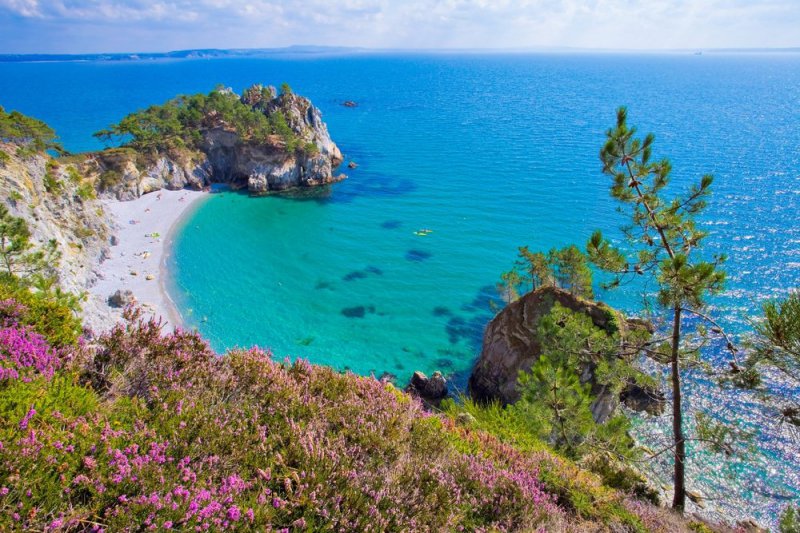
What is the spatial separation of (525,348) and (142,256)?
40653 millimetres

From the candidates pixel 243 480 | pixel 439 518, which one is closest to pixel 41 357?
pixel 243 480

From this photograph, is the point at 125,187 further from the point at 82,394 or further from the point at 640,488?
the point at 640,488

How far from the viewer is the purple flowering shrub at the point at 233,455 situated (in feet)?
16.2

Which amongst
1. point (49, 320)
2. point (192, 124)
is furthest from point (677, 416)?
point (192, 124)

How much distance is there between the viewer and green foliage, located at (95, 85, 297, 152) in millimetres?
62906

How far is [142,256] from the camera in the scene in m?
44.8

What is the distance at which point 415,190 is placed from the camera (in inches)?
2670

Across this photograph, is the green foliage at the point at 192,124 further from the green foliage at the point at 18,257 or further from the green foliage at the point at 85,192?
the green foliage at the point at 18,257

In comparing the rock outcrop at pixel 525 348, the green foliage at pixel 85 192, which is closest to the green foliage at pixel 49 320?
the rock outcrop at pixel 525 348

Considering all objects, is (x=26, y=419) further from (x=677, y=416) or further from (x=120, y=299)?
(x=120, y=299)

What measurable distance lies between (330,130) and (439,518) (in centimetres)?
10790

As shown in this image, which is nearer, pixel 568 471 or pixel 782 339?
pixel 782 339

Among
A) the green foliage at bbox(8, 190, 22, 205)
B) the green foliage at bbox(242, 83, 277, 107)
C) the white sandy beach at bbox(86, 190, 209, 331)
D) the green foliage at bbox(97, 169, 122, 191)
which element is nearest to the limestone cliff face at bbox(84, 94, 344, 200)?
the green foliage at bbox(97, 169, 122, 191)

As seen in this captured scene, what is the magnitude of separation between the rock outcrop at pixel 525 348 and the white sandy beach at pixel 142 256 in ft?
72.7
